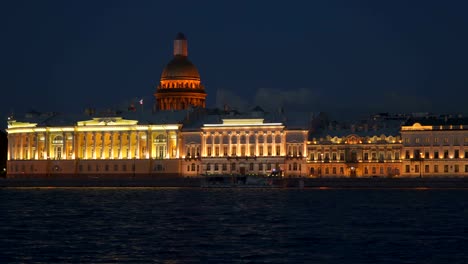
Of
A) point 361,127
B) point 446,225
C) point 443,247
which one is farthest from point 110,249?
point 361,127

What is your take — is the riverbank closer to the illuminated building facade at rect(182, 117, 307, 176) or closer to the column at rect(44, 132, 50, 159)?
the column at rect(44, 132, 50, 159)

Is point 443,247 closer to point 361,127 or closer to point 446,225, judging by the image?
point 446,225

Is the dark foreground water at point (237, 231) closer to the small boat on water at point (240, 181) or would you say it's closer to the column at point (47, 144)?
the small boat on water at point (240, 181)

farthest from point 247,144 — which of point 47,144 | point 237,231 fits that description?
point 237,231

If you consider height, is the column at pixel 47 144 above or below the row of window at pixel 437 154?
above

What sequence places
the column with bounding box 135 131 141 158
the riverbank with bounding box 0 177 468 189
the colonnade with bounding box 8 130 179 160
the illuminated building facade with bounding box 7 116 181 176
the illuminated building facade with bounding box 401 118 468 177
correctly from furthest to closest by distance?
the column with bounding box 135 131 141 158
the colonnade with bounding box 8 130 179 160
the illuminated building facade with bounding box 7 116 181 176
the illuminated building facade with bounding box 401 118 468 177
the riverbank with bounding box 0 177 468 189

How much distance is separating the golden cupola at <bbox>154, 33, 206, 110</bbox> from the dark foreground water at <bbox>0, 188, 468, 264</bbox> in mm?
53616

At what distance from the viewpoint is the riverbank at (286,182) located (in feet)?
305

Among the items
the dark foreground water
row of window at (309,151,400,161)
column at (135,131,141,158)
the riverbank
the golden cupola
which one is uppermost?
the golden cupola

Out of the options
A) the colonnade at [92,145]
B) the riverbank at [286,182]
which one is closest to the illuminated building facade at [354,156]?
the riverbank at [286,182]

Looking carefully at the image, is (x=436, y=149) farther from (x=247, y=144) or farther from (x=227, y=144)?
(x=227, y=144)

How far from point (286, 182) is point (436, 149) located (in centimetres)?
1349

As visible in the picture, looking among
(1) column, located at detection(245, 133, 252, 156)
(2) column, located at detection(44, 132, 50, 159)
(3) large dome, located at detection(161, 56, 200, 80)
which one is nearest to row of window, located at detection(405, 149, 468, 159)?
(1) column, located at detection(245, 133, 252, 156)

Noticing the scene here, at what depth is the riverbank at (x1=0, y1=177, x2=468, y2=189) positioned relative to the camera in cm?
9294
